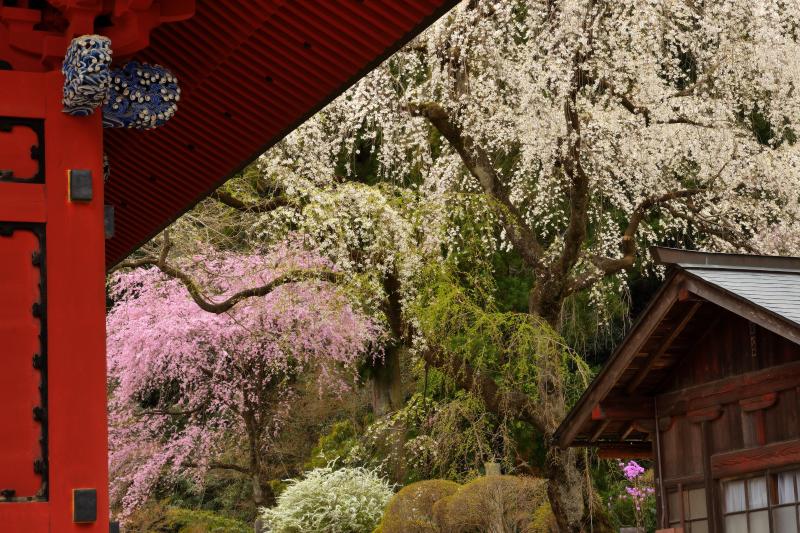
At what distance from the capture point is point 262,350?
2077 centimetres

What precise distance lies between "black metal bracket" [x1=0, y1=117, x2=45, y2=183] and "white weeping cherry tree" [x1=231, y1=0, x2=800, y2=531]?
8419 mm

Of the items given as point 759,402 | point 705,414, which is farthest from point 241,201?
point 759,402

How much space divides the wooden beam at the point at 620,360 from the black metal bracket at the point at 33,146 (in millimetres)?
5450

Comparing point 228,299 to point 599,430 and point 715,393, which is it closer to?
point 599,430

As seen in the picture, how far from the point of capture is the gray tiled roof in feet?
25.7

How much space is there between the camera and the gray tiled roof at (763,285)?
7820 millimetres

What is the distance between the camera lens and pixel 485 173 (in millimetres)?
14109

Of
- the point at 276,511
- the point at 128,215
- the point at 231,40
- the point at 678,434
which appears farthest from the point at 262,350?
the point at 231,40

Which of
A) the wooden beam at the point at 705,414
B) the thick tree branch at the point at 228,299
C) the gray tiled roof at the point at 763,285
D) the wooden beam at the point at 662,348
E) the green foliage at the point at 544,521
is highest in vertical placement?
the thick tree branch at the point at 228,299

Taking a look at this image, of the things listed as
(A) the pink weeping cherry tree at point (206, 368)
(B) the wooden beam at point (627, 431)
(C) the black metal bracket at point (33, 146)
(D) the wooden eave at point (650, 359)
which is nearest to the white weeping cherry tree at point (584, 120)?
(B) the wooden beam at point (627, 431)

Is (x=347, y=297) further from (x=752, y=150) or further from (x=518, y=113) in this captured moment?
(x=752, y=150)

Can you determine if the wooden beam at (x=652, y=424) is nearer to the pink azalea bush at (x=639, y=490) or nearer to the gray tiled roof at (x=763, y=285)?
the gray tiled roof at (x=763, y=285)

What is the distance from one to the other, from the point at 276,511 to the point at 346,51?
43.3 ft

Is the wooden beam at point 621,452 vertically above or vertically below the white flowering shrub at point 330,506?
above
